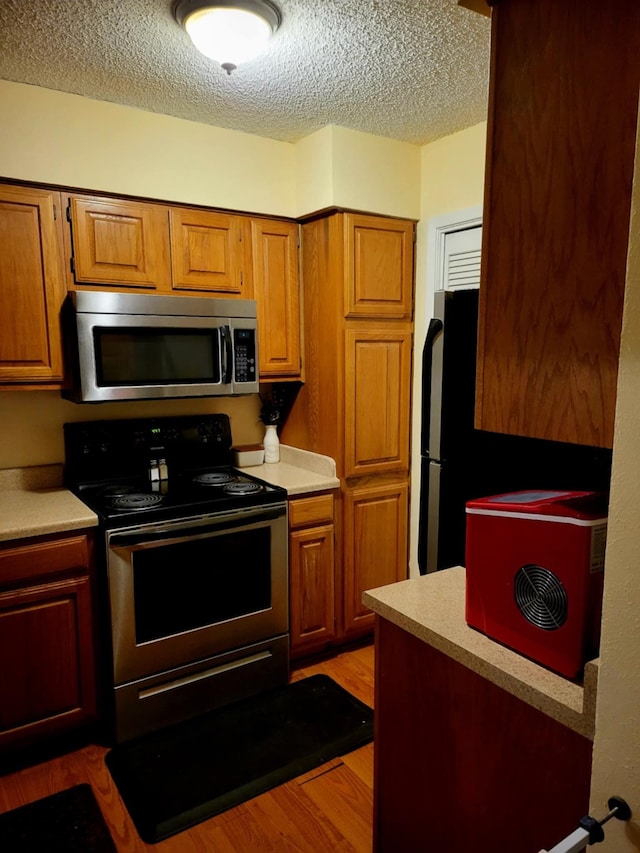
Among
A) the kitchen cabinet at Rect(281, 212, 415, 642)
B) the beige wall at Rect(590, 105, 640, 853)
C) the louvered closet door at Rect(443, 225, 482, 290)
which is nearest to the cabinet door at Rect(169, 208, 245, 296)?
the kitchen cabinet at Rect(281, 212, 415, 642)

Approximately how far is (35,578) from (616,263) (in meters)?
2.03

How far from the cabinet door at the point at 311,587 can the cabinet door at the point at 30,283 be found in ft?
4.33

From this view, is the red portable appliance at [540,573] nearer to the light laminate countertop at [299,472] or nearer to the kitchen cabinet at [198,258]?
the light laminate countertop at [299,472]

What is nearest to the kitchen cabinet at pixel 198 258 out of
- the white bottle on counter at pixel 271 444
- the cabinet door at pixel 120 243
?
the cabinet door at pixel 120 243

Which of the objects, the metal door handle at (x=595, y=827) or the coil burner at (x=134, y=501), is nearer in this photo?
the metal door handle at (x=595, y=827)

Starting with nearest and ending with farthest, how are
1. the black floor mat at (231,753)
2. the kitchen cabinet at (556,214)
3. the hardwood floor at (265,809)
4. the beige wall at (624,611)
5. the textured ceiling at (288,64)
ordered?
1. the beige wall at (624,611)
2. the kitchen cabinet at (556,214)
3. the textured ceiling at (288,64)
4. the hardwood floor at (265,809)
5. the black floor mat at (231,753)

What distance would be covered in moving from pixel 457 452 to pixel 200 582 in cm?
121

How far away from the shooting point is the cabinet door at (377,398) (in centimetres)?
279

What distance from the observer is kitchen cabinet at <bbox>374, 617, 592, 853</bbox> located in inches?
42.8

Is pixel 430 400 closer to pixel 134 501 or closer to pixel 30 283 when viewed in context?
pixel 134 501

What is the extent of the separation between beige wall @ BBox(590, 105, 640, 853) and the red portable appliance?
19cm

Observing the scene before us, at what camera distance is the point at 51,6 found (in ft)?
5.39

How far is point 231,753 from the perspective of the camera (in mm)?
2184

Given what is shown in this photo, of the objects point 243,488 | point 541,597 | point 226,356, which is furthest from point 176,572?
point 541,597
